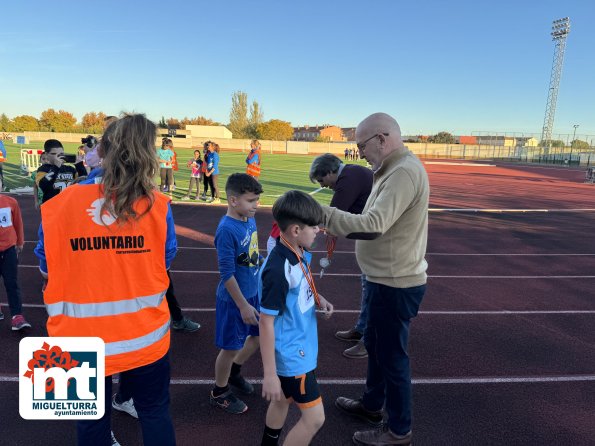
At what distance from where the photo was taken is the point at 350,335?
4570 millimetres

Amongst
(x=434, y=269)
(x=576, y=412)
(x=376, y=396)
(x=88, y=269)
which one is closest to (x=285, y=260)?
(x=88, y=269)

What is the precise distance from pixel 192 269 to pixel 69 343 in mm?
5143

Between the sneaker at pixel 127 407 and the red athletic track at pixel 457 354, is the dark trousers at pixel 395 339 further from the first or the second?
the sneaker at pixel 127 407

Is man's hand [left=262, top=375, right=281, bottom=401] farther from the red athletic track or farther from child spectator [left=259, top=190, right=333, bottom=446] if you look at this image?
the red athletic track

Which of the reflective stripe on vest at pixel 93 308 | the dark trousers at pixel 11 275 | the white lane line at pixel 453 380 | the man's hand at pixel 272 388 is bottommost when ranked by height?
the white lane line at pixel 453 380

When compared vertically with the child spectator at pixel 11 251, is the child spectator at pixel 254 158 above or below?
above

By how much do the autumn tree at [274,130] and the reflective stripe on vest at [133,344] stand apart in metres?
87.0

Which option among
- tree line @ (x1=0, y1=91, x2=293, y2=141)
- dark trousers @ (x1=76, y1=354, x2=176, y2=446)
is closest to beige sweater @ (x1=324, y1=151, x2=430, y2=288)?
dark trousers @ (x1=76, y1=354, x2=176, y2=446)

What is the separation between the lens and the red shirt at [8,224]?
4.21 metres

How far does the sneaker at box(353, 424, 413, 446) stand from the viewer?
9.23 ft

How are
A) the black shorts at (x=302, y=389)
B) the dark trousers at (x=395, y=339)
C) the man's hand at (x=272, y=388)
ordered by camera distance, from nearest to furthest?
the man's hand at (x=272, y=388) → the black shorts at (x=302, y=389) → the dark trousers at (x=395, y=339)

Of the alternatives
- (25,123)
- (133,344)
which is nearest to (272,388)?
(133,344)

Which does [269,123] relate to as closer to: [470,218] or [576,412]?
[470,218]

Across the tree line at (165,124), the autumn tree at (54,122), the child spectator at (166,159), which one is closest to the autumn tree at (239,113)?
the tree line at (165,124)
